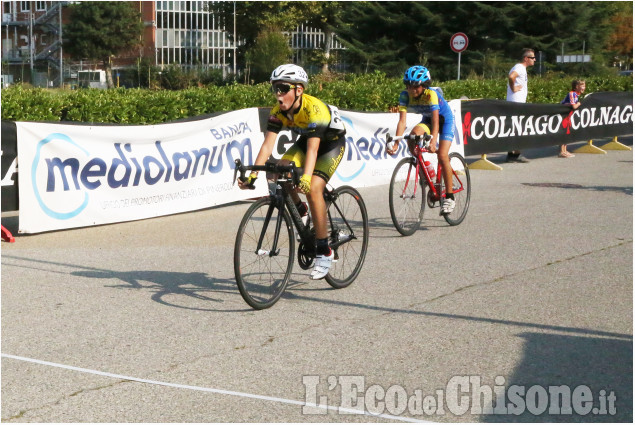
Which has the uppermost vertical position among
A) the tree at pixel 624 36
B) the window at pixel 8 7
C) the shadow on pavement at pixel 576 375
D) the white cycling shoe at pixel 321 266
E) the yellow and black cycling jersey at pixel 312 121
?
the window at pixel 8 7

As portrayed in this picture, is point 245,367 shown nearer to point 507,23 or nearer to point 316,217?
point 316,217

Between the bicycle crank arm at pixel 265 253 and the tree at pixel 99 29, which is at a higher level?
the tree at pixel 99 29

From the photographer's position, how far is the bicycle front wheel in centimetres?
747

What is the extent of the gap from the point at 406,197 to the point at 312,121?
381 cm

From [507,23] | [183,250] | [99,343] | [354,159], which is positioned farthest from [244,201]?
[507,23]

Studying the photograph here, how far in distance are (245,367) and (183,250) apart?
4348mm

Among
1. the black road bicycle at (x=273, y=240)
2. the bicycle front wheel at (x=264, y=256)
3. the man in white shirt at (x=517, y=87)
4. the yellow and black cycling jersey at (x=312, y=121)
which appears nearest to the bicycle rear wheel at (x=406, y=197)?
the black road bicycle at (x=273, y=240)

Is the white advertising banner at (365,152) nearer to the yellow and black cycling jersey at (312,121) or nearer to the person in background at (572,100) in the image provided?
the person in background at (572,100)

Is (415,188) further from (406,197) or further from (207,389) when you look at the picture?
(207,389)

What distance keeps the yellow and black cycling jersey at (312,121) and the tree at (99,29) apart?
97275 millimetres

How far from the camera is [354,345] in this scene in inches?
256

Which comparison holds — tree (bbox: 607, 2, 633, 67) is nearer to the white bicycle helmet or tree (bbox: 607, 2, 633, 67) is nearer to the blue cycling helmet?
the blue cycling helmet

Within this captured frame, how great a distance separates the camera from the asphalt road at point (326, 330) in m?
5.35

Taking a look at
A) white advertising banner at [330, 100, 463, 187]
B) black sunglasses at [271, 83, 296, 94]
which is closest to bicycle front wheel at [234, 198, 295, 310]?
black sunglasses at [271, 83, 296, 94]
